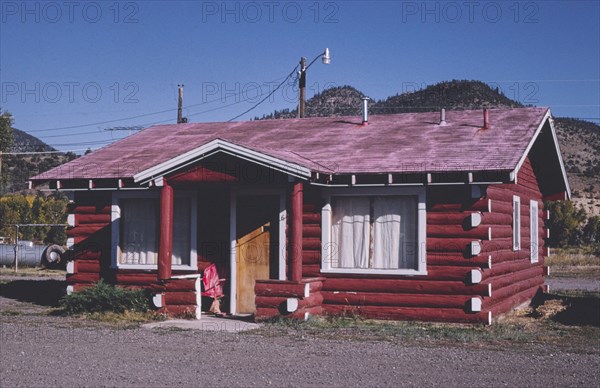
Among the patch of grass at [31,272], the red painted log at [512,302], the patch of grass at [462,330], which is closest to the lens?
the patch of grass at [462,330]

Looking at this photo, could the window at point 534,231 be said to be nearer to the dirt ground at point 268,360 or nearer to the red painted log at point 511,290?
the red painted log at point 511,290

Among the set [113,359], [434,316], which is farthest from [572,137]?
[113,359]

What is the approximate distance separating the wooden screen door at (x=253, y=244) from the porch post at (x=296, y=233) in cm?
153

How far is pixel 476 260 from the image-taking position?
14.4 m

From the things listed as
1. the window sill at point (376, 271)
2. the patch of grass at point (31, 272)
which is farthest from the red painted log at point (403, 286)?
the patch of grass at point (31, 272)

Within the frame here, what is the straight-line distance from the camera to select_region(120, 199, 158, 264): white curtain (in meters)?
16.8

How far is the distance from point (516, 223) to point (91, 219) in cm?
939

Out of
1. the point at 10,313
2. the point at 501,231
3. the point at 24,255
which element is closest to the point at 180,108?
the point at 24,255

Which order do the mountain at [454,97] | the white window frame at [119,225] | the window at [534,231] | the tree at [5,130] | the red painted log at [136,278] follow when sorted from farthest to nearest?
1. the mountain at [454,97]
2. the tree at [5,130]
3. the window at [534,231]
4. the red painted log at [136,278]
5. the white window frame at [119,225]

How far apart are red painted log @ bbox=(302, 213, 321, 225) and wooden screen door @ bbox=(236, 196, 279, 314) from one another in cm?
61

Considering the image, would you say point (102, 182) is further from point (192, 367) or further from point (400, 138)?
point (192, 367)

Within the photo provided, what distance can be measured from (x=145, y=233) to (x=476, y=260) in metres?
6.90

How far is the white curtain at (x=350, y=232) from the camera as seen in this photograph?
603 inches

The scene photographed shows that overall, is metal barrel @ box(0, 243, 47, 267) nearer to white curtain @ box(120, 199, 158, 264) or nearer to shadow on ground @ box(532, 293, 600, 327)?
white curtain @ box(120, 199, 158, 264)
